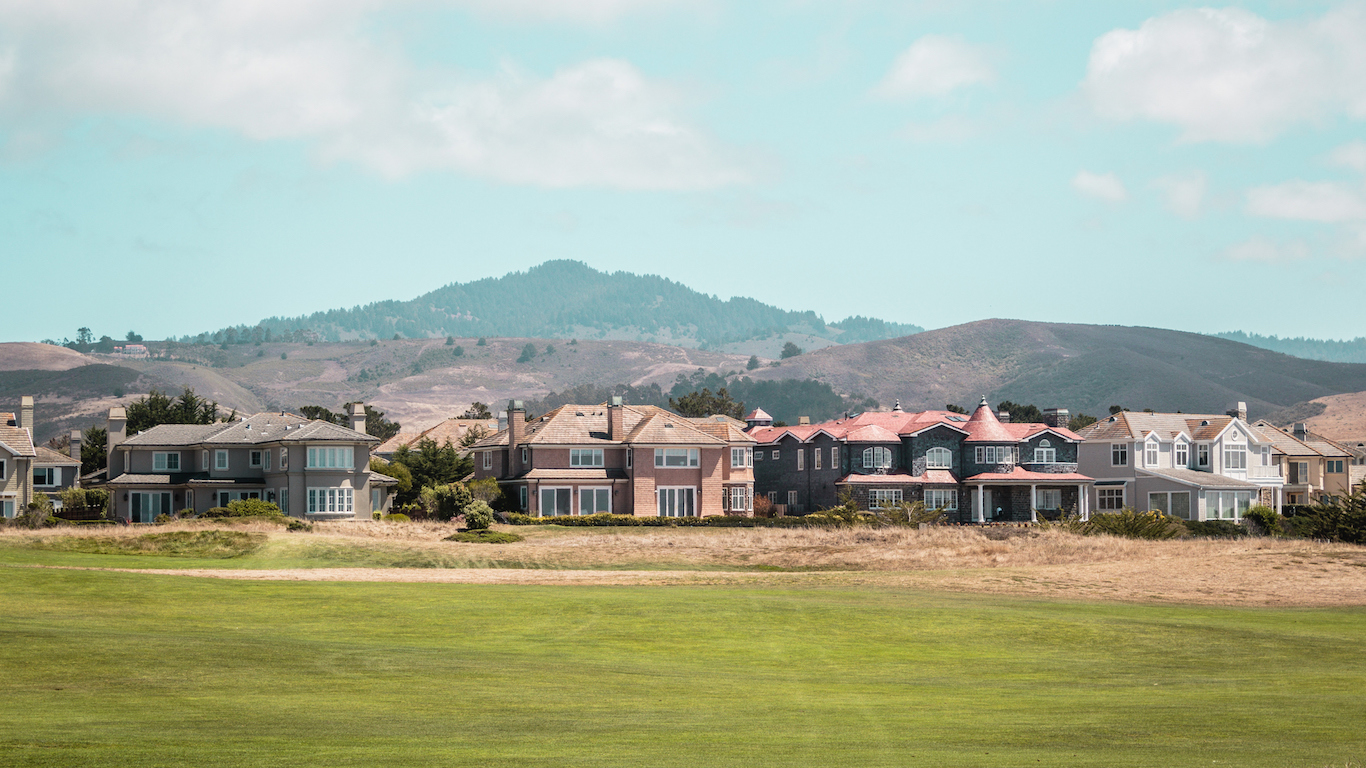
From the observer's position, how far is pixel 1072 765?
46.9 ft

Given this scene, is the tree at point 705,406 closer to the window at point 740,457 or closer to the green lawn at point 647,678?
the window at point 740,457

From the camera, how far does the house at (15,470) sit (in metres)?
76.5

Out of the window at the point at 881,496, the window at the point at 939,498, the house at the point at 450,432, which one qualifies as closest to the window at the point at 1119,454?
the window at the point at 939,498

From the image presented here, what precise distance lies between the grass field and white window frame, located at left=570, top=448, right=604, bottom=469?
42.9m

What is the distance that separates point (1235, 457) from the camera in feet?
285

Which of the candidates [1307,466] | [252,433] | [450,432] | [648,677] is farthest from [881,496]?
[648,677]

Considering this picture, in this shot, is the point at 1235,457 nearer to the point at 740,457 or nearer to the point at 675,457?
the point at 740,457

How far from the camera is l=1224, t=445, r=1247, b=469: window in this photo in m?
86.3

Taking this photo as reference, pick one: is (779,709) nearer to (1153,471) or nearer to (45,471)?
(1153,471)

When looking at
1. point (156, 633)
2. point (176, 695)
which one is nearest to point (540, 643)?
point (156, 633)

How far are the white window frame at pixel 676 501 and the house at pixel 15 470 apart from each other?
39.3 m

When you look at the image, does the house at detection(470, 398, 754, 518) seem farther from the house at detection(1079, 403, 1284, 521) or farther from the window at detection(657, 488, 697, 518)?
the house at detection(1079, 403, 1284, 521)

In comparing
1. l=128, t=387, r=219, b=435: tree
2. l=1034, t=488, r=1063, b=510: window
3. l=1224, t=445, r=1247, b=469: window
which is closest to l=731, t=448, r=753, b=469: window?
l=1034, t=488, r=1063, b=510: window

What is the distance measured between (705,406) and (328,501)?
9684 cm
